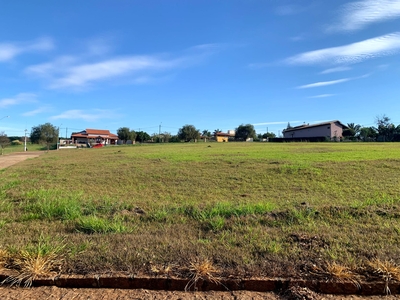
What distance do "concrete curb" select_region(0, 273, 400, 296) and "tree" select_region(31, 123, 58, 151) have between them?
74693 millimetres

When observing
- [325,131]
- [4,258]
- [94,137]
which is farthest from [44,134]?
[4,258]

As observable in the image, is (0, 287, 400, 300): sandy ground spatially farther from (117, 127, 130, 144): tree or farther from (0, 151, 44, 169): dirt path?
(117, 127, 130, 144): tree

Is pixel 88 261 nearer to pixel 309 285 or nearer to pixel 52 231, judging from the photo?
pixel 52 231

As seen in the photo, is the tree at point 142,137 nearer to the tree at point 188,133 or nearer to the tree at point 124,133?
the tree at point 124,133

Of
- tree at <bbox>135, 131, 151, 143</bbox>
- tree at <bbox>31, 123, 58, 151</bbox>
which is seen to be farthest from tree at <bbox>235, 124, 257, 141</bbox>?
tree at <bbox>31, 123, 58, 151</bbox>

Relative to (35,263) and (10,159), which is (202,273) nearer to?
(35,263)

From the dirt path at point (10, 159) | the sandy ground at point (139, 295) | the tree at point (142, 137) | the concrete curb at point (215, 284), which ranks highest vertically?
the tree at point (142, 137)

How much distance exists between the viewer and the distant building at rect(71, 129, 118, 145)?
9513 cm

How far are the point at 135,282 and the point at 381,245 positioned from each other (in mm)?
3205

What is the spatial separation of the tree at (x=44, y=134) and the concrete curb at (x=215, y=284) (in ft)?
245

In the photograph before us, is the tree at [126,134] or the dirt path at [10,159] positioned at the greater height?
the tree at [126,134]

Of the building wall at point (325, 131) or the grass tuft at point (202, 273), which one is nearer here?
the grass tuft at point (202, 273)

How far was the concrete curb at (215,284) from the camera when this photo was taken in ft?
9.41

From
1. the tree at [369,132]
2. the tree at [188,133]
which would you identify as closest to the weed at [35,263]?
the tree at [369,132]
